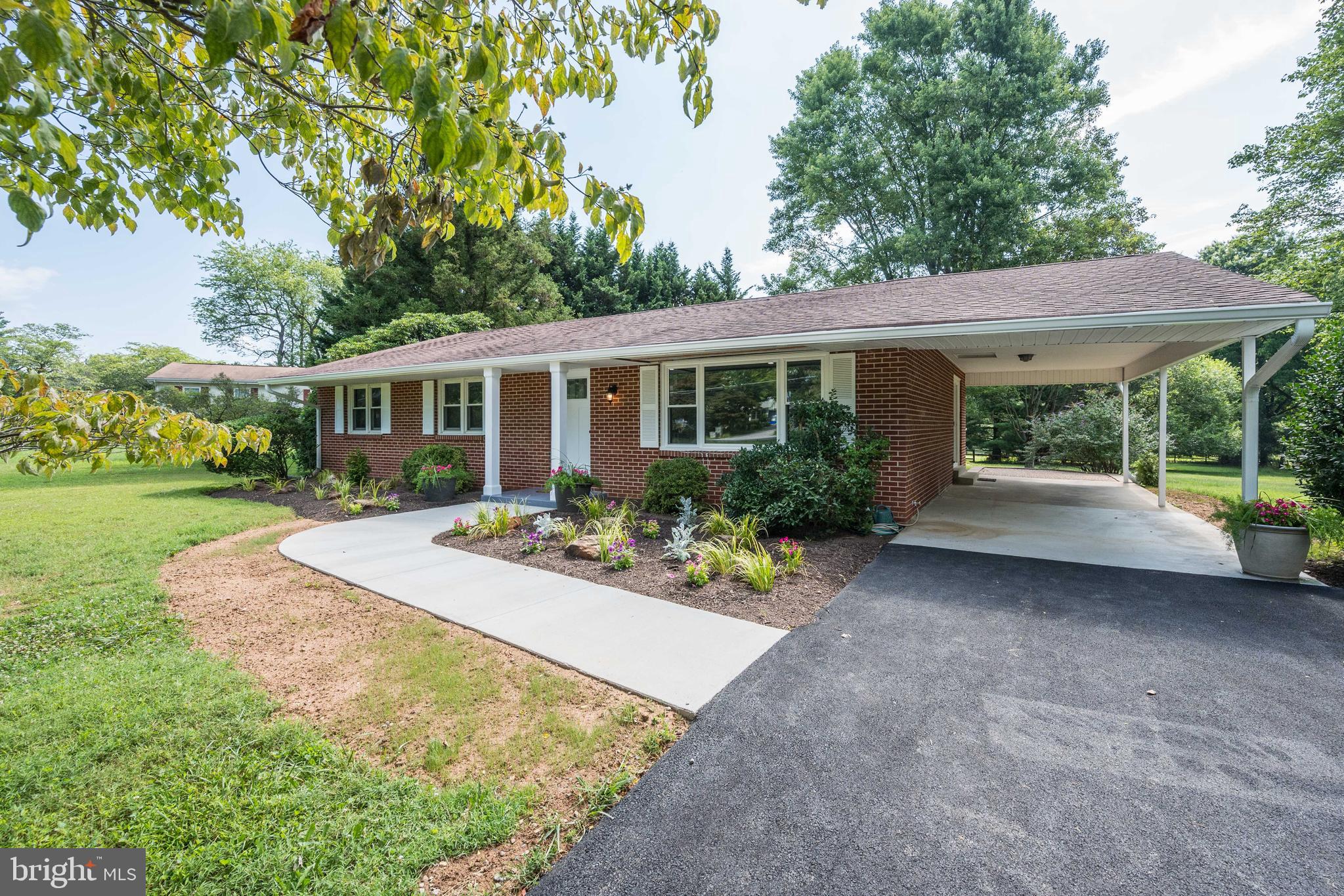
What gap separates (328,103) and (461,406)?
10.5m

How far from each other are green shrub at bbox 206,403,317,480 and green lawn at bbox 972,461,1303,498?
1790 centimetres

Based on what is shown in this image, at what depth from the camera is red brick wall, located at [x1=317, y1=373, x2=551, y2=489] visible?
1143 cm

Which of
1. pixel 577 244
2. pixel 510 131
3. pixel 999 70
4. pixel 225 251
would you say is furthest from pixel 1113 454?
pixel 225 251

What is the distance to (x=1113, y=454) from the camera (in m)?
16.5

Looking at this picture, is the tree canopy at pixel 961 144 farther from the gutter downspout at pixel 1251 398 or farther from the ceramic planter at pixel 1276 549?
the ceramic planter at pixel 1276 549

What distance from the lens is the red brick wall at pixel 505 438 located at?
37.5 ft

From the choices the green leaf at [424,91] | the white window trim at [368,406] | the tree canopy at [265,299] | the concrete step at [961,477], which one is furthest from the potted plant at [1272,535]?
the tree canopy at [265,299]

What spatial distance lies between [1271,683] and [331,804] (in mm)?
4943

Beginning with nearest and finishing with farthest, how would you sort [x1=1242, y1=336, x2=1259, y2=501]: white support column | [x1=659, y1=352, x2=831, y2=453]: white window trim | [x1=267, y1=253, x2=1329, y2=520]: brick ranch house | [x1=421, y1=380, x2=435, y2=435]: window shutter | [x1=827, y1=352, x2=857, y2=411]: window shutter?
[x1=1242, y1=336, x2=1259, y2=501]: white support column → [x1=267, y1=253, x2=1329, y2=520]: brick ranch house → [x1=827, y1=352, x2=857, y2=411]: window shutter → [x1=659, y1=352, x2=831, y2=453]: white window trim → [x1=421, y1=380, x2=435, y2=435]: window shutter

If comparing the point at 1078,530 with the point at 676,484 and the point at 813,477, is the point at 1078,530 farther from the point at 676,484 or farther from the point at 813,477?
the point at 676,484

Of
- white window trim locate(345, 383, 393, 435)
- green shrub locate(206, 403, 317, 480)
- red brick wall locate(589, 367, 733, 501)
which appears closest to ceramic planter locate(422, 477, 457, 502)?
red brick wall locate(589, 367, 733, 501)

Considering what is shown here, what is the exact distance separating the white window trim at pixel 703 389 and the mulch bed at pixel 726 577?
2068 millimetres

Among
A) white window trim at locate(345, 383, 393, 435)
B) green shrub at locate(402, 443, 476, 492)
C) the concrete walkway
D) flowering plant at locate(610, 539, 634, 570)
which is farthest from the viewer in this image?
white window trim at locate(345, 383, 393, 435)

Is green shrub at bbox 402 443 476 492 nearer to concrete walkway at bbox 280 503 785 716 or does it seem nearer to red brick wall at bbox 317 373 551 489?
red brick wall at bbox 317 373 551 489
